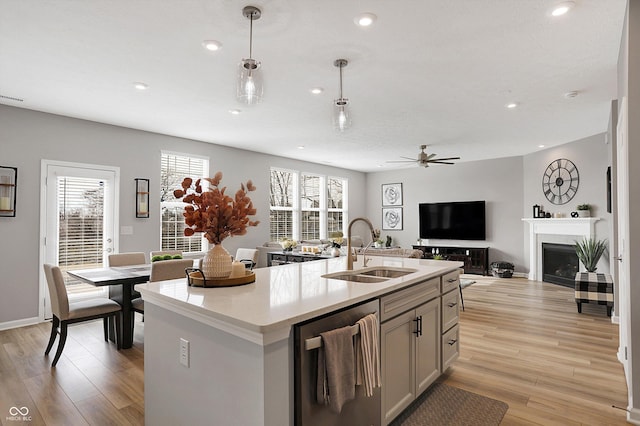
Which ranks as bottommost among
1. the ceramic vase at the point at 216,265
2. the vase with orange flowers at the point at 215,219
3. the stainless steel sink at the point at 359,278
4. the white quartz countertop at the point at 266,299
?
the stainless steel sink at the point at 359,278

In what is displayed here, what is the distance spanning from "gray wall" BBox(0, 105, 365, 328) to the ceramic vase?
3860mm

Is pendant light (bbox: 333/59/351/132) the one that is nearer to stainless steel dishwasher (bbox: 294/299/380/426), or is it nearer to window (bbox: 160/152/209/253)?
stainless steel dishwasher (bbox: 294/299/380/426)

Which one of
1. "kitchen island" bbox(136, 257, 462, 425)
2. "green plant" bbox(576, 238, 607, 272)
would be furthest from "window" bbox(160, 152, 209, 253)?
"green plant" bbox(576, 238, 607, 272)

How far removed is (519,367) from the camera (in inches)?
124

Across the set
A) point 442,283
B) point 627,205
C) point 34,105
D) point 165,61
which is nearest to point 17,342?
point 34,105

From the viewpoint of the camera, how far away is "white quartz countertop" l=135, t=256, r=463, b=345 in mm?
1411

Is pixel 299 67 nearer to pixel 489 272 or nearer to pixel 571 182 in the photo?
pixel 571 182

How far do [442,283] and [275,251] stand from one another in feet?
14.1

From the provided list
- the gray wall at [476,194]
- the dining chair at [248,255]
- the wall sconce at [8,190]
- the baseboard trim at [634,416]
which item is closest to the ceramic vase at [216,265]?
the baseboard trim at [634,416]

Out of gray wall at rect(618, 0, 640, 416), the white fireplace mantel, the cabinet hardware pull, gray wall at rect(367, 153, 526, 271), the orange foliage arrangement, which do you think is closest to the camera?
the orange foliage arrangement

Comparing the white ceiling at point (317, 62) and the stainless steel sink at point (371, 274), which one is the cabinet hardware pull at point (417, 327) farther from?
the white ceiling at point (317, 62)

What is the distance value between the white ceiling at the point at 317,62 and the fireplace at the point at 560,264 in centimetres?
246

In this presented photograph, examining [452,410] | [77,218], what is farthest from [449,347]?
[77,218]

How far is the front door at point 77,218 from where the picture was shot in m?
4.68
